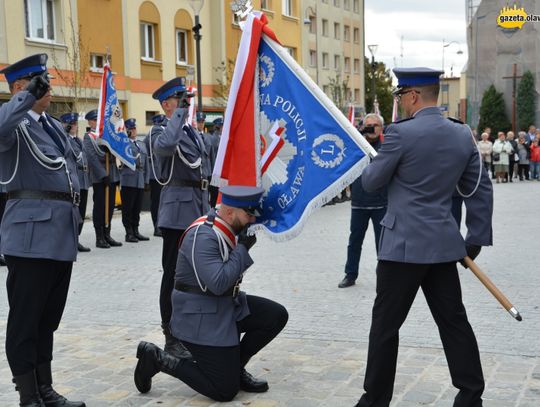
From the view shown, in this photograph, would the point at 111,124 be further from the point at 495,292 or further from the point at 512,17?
the point at 512,17

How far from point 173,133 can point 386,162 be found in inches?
91.2

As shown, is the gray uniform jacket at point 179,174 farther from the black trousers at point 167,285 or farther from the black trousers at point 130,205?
the black trousers at point 130,205

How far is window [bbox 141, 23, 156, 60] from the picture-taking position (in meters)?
31.8

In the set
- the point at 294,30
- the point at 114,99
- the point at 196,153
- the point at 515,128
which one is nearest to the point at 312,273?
the point at 196,153

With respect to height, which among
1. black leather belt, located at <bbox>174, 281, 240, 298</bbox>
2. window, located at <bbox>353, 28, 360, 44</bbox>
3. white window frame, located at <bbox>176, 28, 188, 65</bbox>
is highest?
window, located at <bbox>353, 28, 360, 44</bbox>

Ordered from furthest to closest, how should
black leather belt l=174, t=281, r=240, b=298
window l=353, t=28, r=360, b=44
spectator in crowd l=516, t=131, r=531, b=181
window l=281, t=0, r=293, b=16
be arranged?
window l=353, t=28, r=360, b=44 → window l=281, t=0, r=293, b=16 → spectator in crowd l=516, t=131, r=531, b=181 → black leather belt l=174, t=281, r=240, b=298

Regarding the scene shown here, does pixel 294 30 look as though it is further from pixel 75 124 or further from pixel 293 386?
pixel 293 386

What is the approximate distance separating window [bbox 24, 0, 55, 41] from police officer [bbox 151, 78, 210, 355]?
66.0 feet

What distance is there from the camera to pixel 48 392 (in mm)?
4926

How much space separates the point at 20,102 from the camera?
4.40 m

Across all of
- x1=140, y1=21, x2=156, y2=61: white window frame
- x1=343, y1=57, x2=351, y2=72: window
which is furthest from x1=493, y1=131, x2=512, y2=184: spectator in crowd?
x1=343, y1=57, x2=351, y2=72: window

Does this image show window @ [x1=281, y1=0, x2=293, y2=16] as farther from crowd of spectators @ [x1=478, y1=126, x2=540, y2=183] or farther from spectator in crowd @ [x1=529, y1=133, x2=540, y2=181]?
spectator in crowd @ [x1=529, y1=133, x2=540, y2=181]

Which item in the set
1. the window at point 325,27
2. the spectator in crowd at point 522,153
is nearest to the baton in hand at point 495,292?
the spectator in crowd at point 522,153

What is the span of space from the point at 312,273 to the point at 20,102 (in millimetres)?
6106
